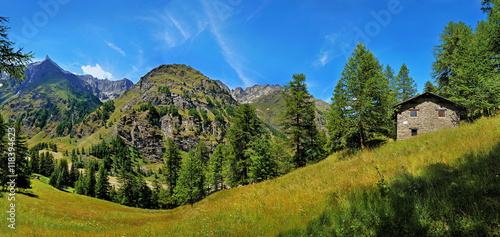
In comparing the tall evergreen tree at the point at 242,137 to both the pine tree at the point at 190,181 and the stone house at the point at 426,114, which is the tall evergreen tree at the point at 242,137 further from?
the stone house at the point at 426,114

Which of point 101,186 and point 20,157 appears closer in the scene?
point 20,157

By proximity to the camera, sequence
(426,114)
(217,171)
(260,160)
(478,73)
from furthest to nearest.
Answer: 1. (217,171)
2. (260,160)
3. (426,114)
4. (478,73)

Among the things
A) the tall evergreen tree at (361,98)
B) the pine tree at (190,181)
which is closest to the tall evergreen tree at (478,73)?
the tall evergreen tree at (361,98)

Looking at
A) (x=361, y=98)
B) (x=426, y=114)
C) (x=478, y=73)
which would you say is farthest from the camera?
(x=426, y=114)

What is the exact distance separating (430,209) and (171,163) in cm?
4747

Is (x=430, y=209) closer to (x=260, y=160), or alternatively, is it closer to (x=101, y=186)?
(x=260, y=160)

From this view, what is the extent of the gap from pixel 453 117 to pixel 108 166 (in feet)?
682

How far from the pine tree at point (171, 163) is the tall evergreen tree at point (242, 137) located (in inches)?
796

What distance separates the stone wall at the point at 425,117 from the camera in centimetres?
2514

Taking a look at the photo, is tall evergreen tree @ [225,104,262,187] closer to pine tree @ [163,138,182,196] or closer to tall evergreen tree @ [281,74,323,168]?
tall evergreen tree @ [281,74,323,168]

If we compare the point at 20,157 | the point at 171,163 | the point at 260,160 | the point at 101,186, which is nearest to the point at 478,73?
the point at 260,160

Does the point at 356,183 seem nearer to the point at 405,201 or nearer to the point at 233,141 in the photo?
the point at 405,201

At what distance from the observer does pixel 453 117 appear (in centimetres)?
2505

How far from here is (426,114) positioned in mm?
26062
